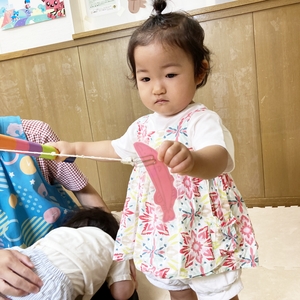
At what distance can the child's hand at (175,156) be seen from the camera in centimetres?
43

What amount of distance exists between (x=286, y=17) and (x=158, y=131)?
898 millimetres

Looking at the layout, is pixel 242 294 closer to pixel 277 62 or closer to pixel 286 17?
pixel 277 62

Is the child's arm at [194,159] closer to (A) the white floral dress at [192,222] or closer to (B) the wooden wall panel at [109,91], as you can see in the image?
(A) the white floral dress at [192,222]

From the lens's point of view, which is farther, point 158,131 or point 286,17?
point 286,17

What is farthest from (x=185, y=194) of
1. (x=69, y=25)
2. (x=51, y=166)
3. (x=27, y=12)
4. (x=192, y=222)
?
(x=27, y=12)

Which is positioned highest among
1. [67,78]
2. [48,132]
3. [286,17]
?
[286,17]

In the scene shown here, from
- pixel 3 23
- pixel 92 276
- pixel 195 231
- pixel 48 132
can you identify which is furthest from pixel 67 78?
pixel 195 231

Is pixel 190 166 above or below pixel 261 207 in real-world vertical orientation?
above

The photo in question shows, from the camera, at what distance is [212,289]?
0.61m

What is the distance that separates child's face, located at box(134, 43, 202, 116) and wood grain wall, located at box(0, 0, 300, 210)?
780 mm

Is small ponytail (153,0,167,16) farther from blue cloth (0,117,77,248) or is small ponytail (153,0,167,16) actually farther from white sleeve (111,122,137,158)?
blue cloth (0,117,77,248)

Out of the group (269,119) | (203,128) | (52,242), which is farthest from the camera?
(269,119)

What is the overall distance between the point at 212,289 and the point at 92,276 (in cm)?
27

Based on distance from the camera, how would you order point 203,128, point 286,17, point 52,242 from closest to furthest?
point 203,128
point 52,242
point 286,17
